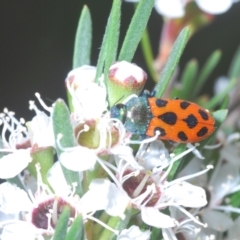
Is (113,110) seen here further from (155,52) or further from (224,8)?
(155,52)

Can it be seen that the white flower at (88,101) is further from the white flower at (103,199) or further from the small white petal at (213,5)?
the small white petal at (213,5)

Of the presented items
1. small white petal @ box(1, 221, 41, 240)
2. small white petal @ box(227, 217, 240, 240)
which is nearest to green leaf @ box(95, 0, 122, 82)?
small white petal @ box(1, 221, 41, 240)

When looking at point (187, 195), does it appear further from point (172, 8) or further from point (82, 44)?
point (172, 8)

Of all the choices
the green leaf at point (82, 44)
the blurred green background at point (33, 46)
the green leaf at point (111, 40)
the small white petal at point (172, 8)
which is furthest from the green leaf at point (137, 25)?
the blurred green background at point (33, 46)

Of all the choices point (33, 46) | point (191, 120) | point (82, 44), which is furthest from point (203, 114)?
point (33, 46)

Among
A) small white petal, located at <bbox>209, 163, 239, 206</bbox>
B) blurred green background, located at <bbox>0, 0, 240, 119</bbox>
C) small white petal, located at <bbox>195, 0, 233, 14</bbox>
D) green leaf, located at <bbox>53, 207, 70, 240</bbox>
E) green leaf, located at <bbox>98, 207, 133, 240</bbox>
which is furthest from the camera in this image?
blurred green background, located at <bbox>0, 0, 240, 119</bbox>

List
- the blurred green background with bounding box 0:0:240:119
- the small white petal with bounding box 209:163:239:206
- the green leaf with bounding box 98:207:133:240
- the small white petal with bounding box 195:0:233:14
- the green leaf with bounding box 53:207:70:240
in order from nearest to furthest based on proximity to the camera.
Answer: the green leaf with bounding box 53:207:70:240, the green leaf with bounding box 98:207:133:240, the small white petal with bounding box 209:163:239:206, the small white petal with bounding box 195:0:233:14, the blurred green background with bounding box 0:0:240:119

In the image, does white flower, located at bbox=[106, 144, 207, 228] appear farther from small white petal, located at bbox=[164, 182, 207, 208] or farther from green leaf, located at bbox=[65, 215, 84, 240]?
green leaf, located at bbox=[65, 215, 84, 240]

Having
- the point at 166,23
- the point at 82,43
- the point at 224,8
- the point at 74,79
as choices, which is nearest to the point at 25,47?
the point at 166,23
